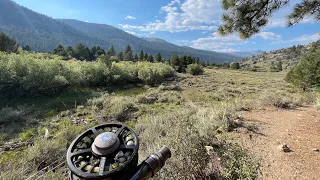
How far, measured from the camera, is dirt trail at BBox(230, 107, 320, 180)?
3035mm

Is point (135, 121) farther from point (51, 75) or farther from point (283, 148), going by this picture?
point (51, 75)

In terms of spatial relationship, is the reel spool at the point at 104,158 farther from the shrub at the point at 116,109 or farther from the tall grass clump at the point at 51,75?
the tall grass clump at the point at 51,75

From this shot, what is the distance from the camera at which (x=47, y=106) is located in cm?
1251

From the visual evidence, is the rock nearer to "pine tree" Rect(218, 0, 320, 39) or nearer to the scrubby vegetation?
the scrubby vegetation

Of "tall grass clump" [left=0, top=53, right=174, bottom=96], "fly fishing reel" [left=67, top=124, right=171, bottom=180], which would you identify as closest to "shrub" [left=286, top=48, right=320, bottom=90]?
"fly fishing reel" [left=67, top=124, right=171, bottom=180]

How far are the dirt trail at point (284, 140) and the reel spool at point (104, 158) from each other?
2002 millimetres

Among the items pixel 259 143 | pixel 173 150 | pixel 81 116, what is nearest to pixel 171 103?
pixel 81 116

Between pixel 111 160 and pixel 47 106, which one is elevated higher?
pixel 111 160

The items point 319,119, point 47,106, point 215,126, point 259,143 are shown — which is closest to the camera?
point 259,143

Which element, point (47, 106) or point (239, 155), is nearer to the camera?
point (239, 155)

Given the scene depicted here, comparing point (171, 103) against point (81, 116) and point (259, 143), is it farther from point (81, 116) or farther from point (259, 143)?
point (259, 143)

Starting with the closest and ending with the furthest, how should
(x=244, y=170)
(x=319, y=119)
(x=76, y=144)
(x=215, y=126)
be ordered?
(x=76, y=144) < (x=244, y=170) < (x=215, y=126) < (x=319, y=119)

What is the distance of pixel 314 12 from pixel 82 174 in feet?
16.7

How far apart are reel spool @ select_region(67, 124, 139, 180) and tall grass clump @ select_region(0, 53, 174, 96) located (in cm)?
1581
